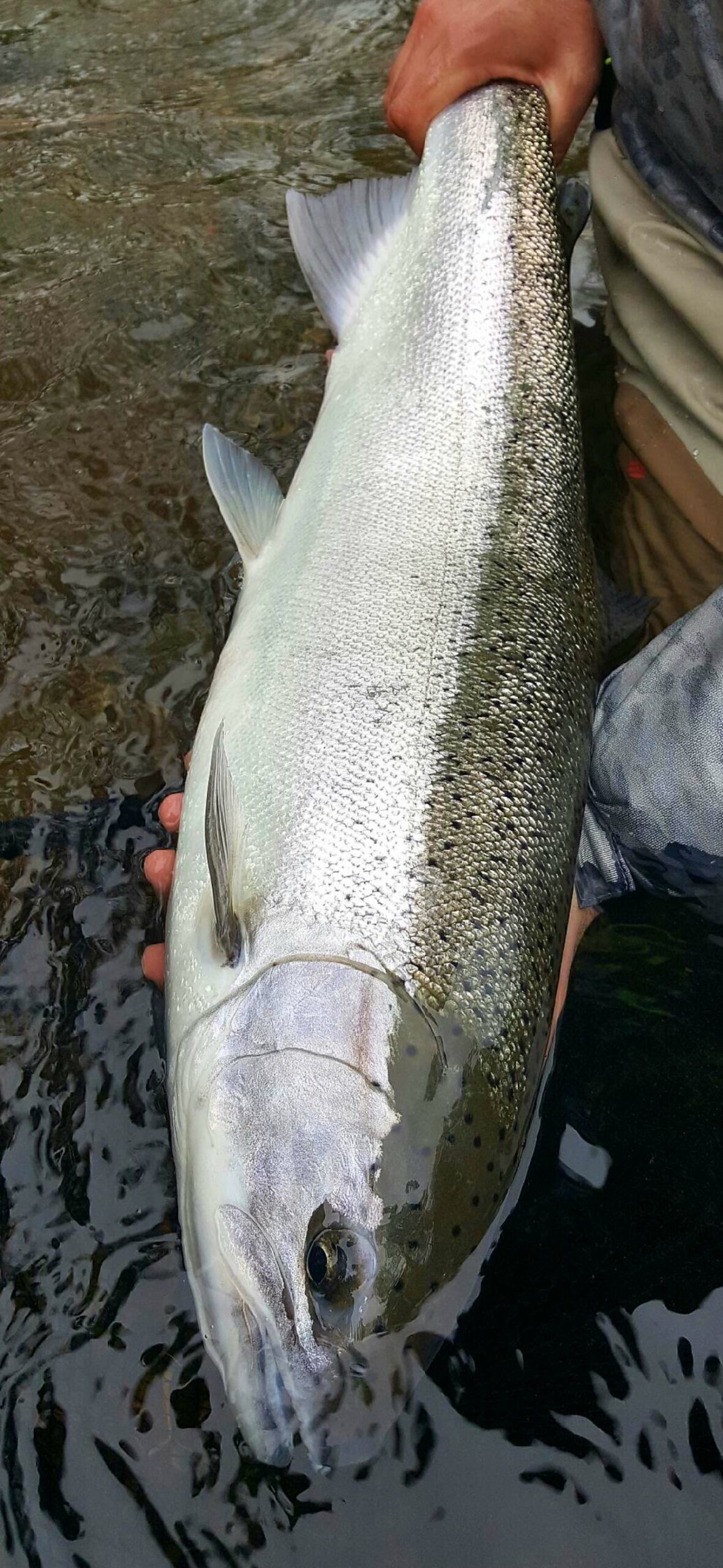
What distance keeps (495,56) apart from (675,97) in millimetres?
700

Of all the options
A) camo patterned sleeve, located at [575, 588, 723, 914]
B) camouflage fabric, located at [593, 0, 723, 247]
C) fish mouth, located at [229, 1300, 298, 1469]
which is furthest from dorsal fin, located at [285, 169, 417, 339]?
fish mouth, located at [229, 1300, 298, 1469]

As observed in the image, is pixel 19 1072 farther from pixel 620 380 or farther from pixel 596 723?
pixel 620 380

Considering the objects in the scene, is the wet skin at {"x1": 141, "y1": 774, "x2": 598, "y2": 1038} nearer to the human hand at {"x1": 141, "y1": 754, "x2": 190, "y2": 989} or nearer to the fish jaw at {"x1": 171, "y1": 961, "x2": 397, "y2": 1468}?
the human hand at {"x1": 141, "y1": 754, "x2": 190, "y2": 989}

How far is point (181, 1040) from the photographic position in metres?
2.15

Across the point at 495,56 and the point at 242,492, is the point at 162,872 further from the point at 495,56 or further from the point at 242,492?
the point at 495,56

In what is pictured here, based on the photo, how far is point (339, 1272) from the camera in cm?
185

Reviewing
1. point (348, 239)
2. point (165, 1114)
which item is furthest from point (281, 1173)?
point (348, 239)

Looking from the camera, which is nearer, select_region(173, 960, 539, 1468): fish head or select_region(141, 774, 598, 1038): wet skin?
select_region(173, 960, 539, 1468): fish head

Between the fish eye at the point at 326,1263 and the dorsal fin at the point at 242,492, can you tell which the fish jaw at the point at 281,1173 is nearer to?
the fish eye at the point at 326,1263

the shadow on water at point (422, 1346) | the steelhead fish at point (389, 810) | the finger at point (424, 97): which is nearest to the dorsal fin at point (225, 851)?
the steelhead fish at point (389, 810)

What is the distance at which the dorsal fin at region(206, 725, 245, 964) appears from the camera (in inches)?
84.1

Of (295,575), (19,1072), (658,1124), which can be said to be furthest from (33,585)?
(658,1124)

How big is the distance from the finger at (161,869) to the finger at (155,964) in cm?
14

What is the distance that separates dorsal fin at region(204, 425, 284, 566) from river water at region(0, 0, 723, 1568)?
1.19 feet
